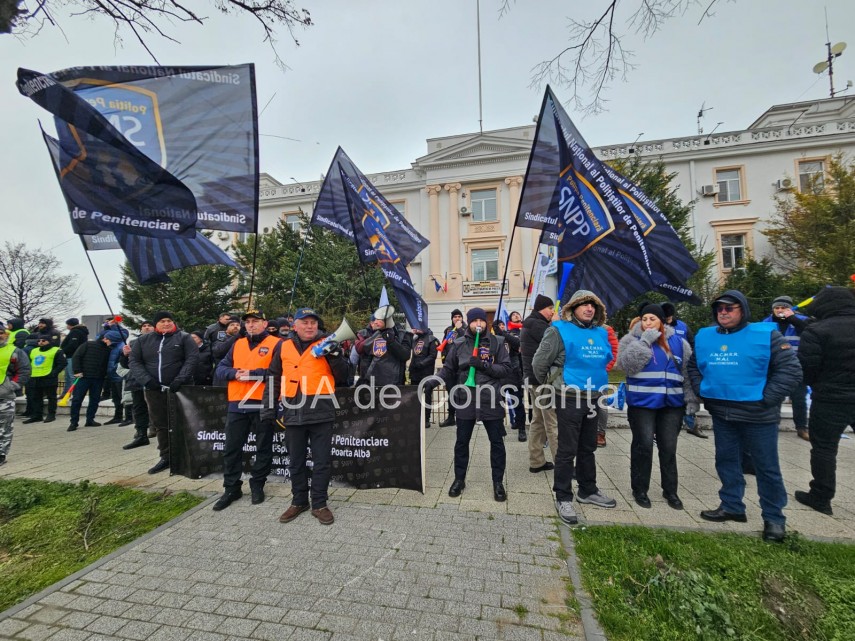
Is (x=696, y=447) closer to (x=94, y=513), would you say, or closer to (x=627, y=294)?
(x=627, y=294)

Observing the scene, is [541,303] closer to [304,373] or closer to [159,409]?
[304,373]

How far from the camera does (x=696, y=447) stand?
5961 mm

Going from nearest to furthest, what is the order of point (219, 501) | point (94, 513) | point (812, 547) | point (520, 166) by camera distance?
point (812, 547) < point (94, 513) < point (219, 501) < point (520, 166)

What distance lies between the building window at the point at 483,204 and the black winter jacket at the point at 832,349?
22.3 metres

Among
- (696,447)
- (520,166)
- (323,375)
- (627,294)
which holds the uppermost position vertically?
(520,166)

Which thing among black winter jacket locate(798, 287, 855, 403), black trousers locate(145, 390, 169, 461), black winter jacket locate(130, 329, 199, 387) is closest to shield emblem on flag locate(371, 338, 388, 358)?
black winter jacket locate(130, 329, 199, 387)

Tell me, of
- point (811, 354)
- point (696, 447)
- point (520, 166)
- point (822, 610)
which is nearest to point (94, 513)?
point (822, 610)

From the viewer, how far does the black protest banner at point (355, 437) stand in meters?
4.38

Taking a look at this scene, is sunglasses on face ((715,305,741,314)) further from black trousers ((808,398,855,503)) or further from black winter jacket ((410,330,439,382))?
black winter jacket ((410,330,439,382))

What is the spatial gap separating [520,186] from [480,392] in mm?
23831

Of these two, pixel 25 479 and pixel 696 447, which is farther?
pixel 696 447

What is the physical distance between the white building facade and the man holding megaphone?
1935cm

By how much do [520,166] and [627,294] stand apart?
2173 centimetres

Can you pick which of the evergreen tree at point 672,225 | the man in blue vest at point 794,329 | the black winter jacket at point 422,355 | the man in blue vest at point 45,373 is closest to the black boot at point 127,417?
the man in blue vest at point 45,373
